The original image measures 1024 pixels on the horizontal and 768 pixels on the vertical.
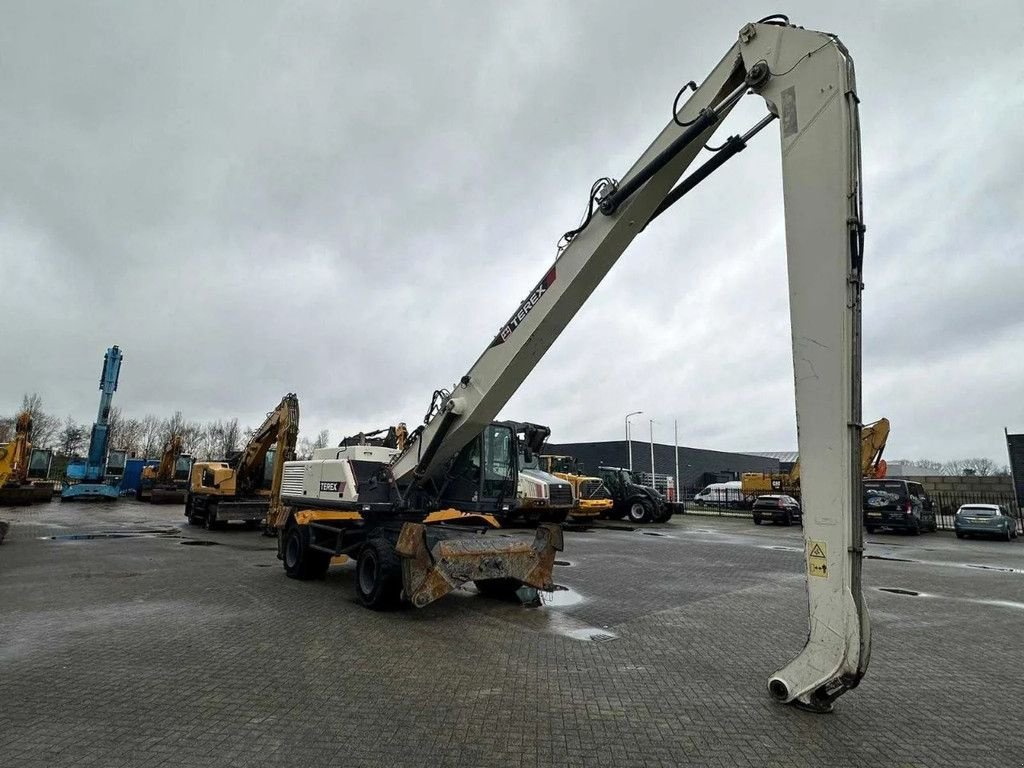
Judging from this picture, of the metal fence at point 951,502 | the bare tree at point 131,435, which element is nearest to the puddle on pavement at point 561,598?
the metal fence at point 951,502

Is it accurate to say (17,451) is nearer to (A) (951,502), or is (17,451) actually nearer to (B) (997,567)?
(B) (997,567)

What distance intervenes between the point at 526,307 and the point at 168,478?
36.3 metres

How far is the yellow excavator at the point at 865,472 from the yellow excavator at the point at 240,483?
1715cm

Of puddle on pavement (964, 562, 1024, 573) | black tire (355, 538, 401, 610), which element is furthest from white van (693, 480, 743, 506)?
black tire (355, 538, 401, 610)

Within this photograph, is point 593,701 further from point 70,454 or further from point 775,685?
point 70,454

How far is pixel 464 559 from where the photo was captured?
24.9 ft

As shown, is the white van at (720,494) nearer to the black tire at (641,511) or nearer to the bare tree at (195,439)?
the black tire at (641,511)

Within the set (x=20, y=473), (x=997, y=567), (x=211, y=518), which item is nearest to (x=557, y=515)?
(x=997, y=567)

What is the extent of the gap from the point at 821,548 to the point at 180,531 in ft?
66.3

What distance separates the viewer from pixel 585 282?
6844 mm

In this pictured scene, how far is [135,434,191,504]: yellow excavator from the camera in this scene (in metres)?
34.3

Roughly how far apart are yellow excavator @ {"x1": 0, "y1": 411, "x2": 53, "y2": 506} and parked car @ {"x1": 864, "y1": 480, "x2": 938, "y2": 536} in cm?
2981

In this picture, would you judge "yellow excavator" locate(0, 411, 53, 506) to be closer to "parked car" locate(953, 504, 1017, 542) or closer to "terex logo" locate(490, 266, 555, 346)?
"terex logo" locate(490, 266, 555, 346)

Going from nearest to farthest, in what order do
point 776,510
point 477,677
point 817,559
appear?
point 817,559
point 477,677
point 776,510
